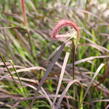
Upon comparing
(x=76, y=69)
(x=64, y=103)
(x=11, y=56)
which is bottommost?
(x=64, y=103)

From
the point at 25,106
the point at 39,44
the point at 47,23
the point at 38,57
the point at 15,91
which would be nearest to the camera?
the point at 25,106

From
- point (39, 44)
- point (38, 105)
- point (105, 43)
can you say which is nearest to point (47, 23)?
point (39, 44)

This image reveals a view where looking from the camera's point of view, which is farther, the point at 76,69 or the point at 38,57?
the point at 38,57

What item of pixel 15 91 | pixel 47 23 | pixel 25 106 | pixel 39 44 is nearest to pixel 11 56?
pixel 15 91

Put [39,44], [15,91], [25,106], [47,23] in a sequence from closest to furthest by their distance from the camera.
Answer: [25,106]
[15,91]
[39,44]
[47,23]

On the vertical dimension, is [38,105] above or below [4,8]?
below

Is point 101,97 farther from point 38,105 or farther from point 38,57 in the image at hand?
point 38,57
